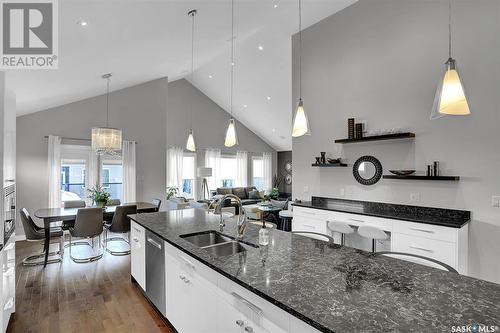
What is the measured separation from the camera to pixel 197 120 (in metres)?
9.01

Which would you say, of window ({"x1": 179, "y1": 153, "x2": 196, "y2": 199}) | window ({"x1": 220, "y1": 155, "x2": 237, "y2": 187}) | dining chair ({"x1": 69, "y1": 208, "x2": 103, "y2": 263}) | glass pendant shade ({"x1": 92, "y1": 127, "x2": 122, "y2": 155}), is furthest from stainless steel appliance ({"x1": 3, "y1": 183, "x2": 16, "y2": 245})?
window ({"x1": 220, "y1": 155, "x2": 237, "y2": 187})

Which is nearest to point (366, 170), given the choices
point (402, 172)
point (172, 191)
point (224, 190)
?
point (402, 172)

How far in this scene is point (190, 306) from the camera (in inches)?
75.0

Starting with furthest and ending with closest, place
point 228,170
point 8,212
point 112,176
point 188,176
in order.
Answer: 1. point 228,170
2. point 188,176
3. point 112,176
4. point 8,212

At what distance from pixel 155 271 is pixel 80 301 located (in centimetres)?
110

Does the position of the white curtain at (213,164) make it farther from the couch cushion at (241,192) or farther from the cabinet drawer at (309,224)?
the cabinet drawer at (309,224)

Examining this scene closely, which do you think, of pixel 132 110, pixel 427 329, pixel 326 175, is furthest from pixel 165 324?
pixel 132 110

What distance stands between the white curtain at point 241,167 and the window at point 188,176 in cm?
182

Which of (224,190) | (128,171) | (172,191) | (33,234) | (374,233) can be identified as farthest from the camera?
(224,190)

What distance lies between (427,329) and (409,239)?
243cm

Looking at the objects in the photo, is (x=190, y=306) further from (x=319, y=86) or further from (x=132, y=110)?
(x=132, y=110)

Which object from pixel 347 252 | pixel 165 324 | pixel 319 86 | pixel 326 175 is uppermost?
pixel 319 86

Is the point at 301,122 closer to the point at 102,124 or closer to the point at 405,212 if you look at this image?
the point at 405,212

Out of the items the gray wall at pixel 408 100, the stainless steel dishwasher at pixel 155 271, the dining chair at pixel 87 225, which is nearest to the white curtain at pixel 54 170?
the dining chair at pixel 87 225
